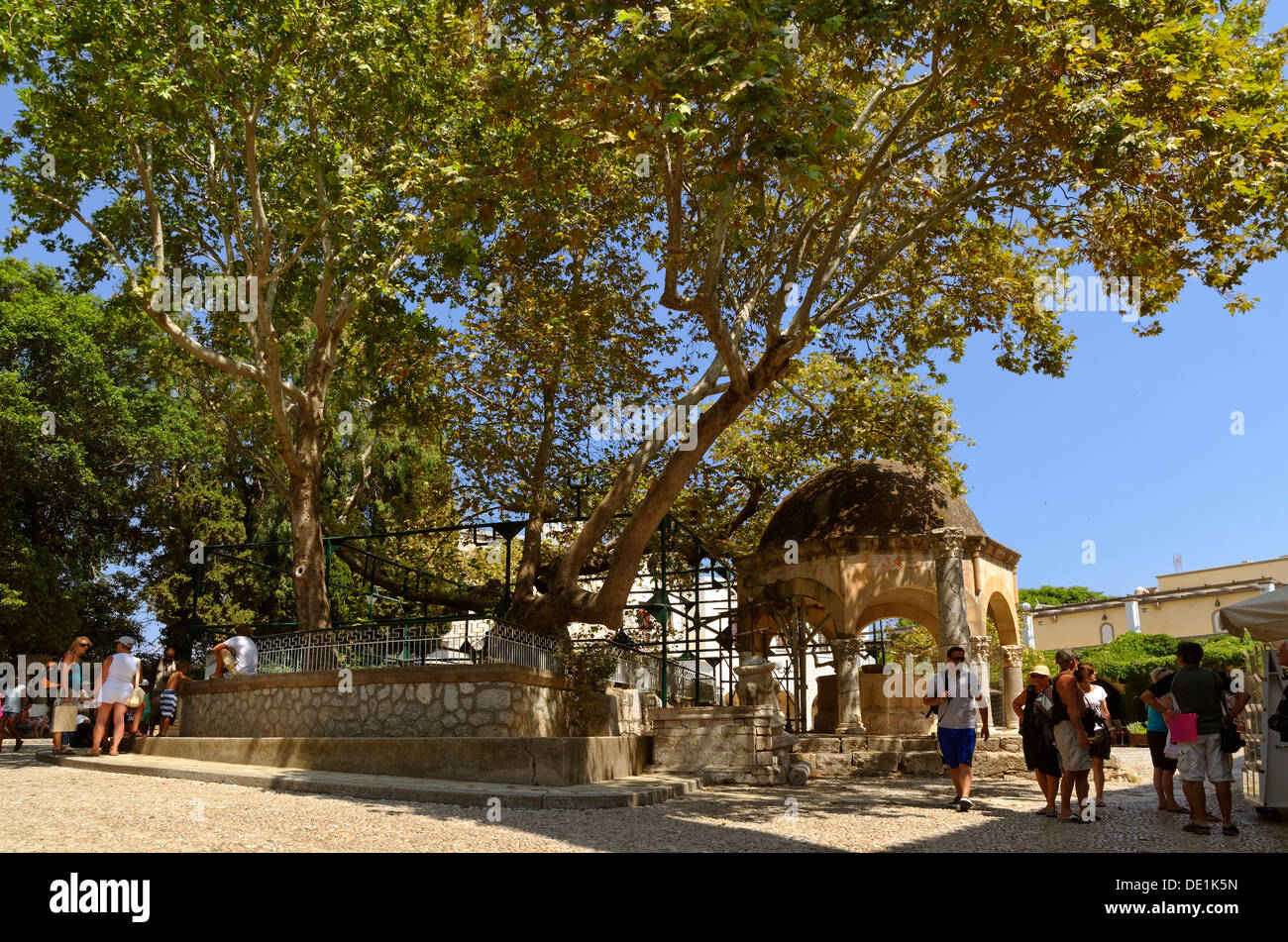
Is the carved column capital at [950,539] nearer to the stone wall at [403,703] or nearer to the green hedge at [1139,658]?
the stone wall at [403,703]

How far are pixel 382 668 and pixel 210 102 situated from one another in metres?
8.21

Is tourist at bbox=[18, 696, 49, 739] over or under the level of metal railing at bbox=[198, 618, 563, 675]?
under

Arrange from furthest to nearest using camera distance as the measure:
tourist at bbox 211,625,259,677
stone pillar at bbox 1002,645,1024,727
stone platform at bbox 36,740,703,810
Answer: stone pillar at bbox 1002,645,1024,727
tourist at bbox 211,625,259,677
stone platform at bbox 36,740,703,810

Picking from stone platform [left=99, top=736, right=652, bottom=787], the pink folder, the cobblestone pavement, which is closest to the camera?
the cobblestone pavement

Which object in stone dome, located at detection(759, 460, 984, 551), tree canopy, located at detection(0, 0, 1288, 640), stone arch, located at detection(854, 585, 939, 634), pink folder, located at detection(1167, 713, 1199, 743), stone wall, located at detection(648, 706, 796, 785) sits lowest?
stone wall, located at detection(648, 706, 796, 785)

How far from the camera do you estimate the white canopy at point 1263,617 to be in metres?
8.71

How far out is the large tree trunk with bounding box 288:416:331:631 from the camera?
1416cm

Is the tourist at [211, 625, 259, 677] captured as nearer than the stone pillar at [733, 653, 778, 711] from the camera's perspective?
No

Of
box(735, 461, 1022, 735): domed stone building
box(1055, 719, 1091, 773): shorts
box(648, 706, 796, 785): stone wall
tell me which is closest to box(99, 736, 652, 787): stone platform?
box(648, 706, 796, 785): stone wall

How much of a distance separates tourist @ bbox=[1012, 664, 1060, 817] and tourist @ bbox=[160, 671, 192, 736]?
11.5 meters

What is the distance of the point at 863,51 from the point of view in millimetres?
11172

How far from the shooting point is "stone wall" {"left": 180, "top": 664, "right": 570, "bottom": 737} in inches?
427

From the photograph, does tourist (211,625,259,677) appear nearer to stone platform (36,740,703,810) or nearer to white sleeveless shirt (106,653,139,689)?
white sleeveless shirt (106,653,139,689)
